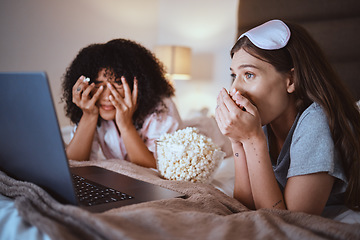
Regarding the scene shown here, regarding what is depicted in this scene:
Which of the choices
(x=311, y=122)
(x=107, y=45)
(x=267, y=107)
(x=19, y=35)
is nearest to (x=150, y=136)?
(x=107, y=45)

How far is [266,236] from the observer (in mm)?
621

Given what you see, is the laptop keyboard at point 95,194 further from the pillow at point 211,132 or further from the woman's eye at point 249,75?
the pillow at point 211,132

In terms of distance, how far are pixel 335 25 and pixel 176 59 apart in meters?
1.42

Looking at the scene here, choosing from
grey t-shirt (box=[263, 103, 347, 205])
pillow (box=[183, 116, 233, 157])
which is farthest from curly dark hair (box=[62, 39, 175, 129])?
grey t-shirt (box=[263, 103, 347, 205])

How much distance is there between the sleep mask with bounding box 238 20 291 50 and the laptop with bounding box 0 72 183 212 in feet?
1.56

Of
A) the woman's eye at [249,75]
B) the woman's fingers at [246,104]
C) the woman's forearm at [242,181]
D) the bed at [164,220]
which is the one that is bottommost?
the woman's forearm at [242,181]

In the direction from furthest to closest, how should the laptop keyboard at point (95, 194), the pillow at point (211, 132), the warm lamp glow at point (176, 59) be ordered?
the warm lamp glow at point (176, 59) < the pillow at point (211, 132) < the laptop keyboard at point (95, 194)

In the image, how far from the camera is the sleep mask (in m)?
0.95

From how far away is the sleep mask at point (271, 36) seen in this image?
0.95 meters

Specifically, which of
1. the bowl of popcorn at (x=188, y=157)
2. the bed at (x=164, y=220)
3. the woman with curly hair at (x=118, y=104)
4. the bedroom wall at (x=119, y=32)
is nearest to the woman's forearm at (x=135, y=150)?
the woman with curly hair at (x=118, y=104)

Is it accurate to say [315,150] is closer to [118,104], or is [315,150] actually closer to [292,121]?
[292,121]

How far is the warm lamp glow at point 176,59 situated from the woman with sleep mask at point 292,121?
2.09 m

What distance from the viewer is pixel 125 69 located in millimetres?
1547

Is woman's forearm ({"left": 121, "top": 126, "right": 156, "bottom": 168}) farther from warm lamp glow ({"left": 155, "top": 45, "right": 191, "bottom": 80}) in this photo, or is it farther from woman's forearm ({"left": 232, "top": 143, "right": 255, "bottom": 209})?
warm lamp glow ({"left": 155, "top": 45, "right": 191, "bottom": 80})
